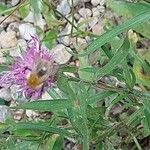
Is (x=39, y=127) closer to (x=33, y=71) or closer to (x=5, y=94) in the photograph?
(x=33, y=71)

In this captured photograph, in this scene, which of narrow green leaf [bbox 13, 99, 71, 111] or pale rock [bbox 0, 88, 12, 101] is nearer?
narrow green leaf [bbox 13, 99, 71, 111]

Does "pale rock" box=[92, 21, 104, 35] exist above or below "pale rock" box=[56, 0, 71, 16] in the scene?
below

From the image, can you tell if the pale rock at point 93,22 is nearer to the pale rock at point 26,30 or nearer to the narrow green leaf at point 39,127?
the pale rock at point 26,30

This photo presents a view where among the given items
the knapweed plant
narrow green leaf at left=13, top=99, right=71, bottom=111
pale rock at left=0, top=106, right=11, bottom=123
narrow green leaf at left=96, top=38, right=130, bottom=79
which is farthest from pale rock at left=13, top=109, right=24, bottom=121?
narrow green leaf at left=96, top=38, right=130, bottom=79

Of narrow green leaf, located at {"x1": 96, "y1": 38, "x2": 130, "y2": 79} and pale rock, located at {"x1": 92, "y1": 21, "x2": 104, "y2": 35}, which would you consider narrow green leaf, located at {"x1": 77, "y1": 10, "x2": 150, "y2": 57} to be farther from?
pale rock, located at {"x1": 92, "y1": 21, "x2": 104, "y2": 35}

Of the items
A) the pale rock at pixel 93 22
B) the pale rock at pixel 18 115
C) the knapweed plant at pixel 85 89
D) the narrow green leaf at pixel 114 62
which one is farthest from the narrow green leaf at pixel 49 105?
the pale rock at pixel 93 22

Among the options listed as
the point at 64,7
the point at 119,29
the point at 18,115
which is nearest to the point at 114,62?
the point at 119,29

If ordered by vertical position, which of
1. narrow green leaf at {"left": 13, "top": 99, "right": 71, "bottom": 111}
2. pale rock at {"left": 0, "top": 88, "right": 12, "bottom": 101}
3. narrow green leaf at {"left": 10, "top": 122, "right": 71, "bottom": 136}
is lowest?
pale rock at {"left": 0, "top": 88, "right": 12, "bottom": 101}
